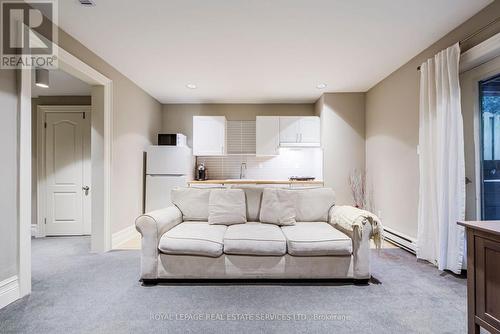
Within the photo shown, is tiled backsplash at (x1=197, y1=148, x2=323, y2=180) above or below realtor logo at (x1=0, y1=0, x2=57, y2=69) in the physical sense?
below

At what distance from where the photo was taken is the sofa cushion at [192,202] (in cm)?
304

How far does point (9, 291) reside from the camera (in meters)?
2.07

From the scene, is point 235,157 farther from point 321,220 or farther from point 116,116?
point 321,220

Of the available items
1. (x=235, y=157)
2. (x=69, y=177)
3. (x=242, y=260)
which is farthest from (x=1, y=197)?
(x=235, y=157)

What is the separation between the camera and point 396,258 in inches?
123

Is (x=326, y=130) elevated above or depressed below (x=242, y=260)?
above

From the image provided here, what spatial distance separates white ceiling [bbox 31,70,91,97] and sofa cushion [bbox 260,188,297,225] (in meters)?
3.32

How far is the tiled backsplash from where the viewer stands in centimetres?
555

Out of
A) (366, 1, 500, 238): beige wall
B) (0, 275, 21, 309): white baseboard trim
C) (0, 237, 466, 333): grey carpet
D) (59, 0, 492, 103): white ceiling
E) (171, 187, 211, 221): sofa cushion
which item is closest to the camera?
(0, 237, 466, 333): grey carpet

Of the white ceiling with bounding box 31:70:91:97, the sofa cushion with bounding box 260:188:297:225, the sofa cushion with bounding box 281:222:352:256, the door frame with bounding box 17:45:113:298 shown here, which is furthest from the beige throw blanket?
the white ceiling with bounding box 31:70:91:97

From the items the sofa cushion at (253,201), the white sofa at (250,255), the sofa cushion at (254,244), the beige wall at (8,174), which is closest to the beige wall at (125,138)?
the beige wall at (8,174)

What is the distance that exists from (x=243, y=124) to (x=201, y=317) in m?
4.19

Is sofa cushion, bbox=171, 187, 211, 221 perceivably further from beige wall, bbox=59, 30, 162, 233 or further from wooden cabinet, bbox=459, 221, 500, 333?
wooden cabinet, bbox=459, 221, 500, 333

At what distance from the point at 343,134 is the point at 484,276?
3642 mm
